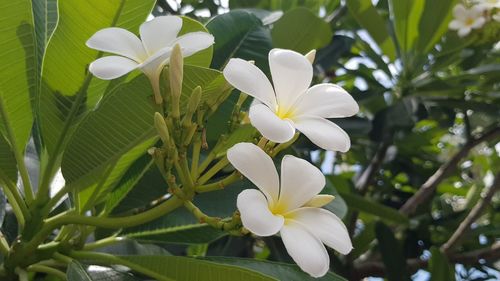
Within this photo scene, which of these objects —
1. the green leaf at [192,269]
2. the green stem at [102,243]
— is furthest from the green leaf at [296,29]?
the green leaf at [192,269]

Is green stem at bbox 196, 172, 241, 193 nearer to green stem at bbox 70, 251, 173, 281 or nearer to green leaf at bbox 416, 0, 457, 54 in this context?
green stem at bbox 70, 251, 173, 281

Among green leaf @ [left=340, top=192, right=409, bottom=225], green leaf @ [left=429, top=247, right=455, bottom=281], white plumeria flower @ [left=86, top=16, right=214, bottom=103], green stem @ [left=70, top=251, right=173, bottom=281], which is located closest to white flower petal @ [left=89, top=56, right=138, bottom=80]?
white plumeria flower @ [left=86, top=16, right=214, bottom=103]

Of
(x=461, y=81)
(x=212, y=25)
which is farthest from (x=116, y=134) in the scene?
(x=461, y=81)

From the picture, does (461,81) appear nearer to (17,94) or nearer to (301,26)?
(301,26)

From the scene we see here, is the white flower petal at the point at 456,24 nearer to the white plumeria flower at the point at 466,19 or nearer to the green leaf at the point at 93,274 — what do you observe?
the white plumeria flower at the point at 466,19

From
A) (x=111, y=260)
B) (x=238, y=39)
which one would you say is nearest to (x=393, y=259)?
(x=238, y=39)
